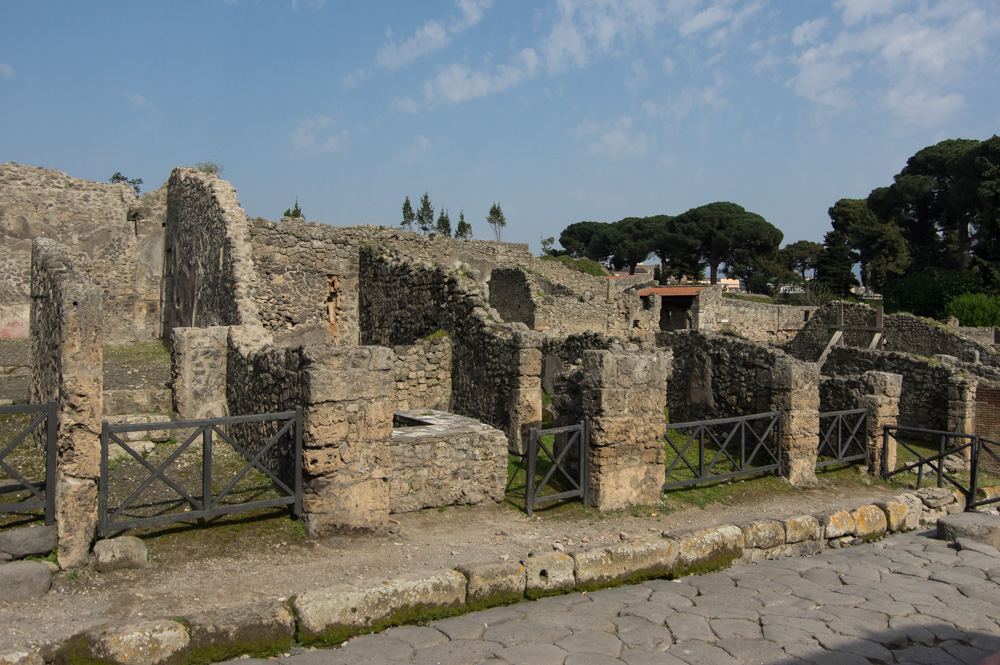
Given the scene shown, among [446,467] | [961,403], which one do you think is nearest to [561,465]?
[446,467]

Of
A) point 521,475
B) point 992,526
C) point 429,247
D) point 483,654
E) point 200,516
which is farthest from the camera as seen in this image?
point 429,247

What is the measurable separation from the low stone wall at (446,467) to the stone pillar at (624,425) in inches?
41.7

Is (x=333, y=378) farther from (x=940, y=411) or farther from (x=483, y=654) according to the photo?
(x=940, y=411)

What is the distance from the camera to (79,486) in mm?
5301

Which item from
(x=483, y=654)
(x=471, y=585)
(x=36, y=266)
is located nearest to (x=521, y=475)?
(x=471, y=585)

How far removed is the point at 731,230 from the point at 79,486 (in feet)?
208

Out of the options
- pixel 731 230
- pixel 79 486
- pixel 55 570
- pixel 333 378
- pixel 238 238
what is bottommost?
pixel 55 570

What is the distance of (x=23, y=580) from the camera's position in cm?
473

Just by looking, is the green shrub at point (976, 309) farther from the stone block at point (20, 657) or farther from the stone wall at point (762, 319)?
the stone block at point (20, 657)

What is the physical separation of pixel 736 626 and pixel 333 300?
417 inches

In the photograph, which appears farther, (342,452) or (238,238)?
(238,238)

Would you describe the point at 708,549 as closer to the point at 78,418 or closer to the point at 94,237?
the point at 78,418

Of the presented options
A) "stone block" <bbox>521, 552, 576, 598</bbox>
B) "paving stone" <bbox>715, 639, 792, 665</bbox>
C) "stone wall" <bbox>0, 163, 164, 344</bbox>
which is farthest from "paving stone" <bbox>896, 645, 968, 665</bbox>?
"stone wall" <bbox>0, 163, 164, 344</bbox>

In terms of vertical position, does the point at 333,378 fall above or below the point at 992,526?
above
